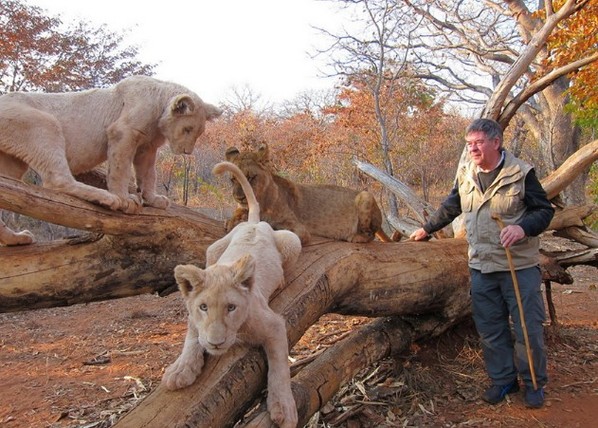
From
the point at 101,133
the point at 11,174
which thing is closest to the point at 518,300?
the point at 101,133

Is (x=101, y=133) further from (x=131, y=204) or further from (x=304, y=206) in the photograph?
(x=304, y=206)

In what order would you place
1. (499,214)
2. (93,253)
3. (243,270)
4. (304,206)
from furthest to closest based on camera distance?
(304,206) < (499,214) < (93,253) < (243,270)

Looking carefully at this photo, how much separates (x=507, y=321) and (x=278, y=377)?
8.90ft

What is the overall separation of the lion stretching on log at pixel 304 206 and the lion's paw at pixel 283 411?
208 centimetres

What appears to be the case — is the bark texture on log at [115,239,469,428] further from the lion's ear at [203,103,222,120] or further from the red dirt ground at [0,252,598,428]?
the lion's ear at [203,103,222,120]

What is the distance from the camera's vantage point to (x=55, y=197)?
4.01 metres

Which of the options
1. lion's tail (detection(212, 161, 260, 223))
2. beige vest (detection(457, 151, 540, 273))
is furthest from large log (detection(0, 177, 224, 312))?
beige vest (detection(457, 151, 540, 273))

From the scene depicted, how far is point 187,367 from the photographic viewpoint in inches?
120

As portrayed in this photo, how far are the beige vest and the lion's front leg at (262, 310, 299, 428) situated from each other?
233 cm

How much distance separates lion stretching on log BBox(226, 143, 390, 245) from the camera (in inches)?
199

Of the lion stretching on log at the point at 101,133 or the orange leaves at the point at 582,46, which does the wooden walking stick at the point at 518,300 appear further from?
the orange leaves at the point at 582,46

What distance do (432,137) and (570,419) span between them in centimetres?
1451

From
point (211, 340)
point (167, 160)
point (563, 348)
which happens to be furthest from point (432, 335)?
point (167, 160)

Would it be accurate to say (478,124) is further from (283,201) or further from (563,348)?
(563,348)
